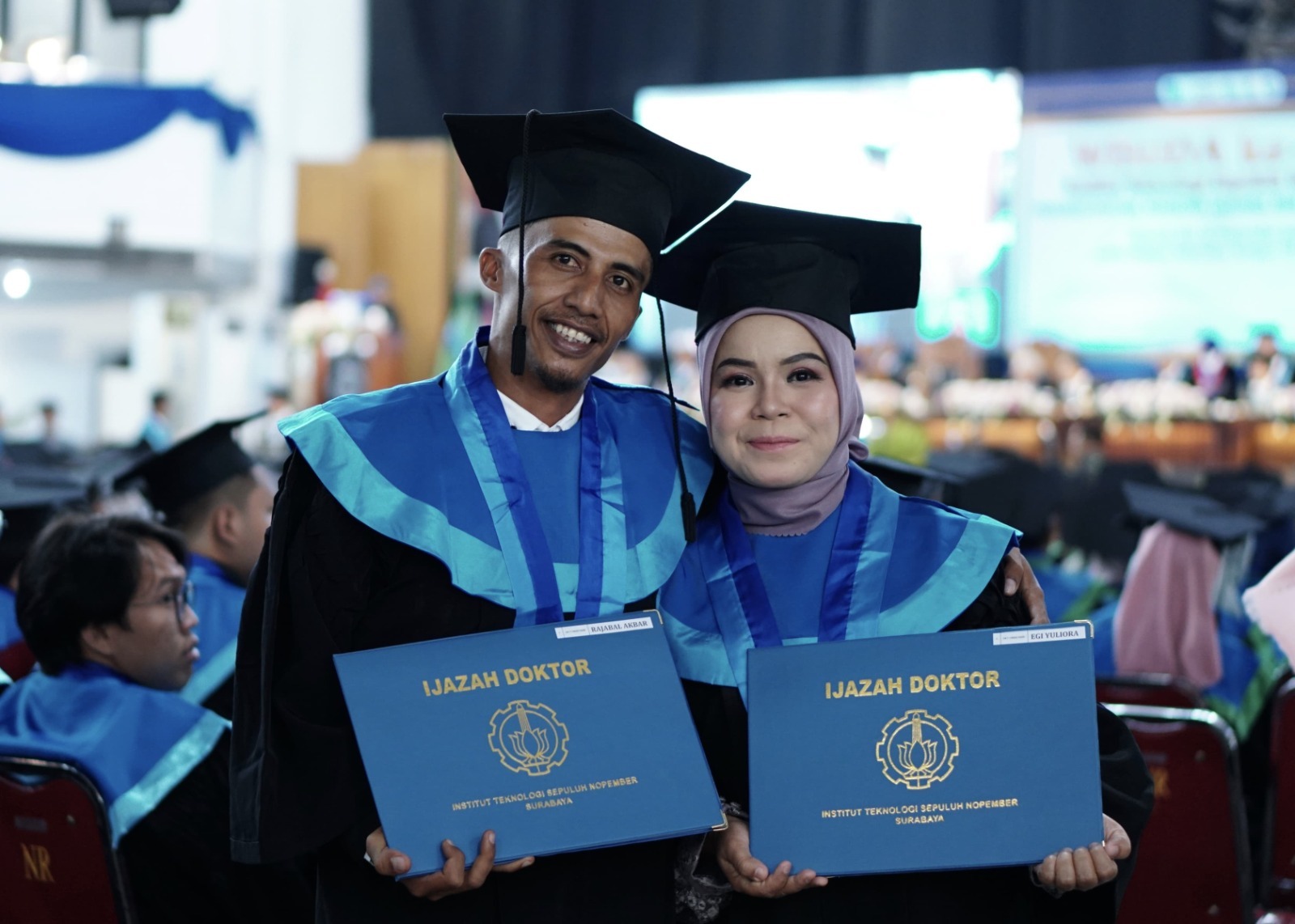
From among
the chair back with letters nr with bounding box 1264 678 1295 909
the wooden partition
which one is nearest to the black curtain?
the wooden partition

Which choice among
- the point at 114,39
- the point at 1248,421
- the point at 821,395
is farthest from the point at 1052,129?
the point at 821,395

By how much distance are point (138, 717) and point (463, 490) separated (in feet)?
2.79

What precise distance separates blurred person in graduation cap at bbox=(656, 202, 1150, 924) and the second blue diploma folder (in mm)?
201

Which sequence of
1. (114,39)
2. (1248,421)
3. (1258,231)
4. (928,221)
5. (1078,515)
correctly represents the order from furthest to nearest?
1. (114,39)
2. (928,221)
3. (1258,231)
4. (1248,421)
5. (1078,515)

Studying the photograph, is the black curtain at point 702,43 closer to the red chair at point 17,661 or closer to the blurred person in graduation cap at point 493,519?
the red chair at point 17,661

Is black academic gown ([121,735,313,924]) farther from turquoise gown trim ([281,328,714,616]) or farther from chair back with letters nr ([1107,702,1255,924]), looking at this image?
chair back with letters nr ([1107,702,1255,924])

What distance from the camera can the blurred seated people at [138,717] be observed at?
7.40ft

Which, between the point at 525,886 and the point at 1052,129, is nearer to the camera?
the point at 525,886

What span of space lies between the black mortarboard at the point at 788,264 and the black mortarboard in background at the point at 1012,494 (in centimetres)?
228

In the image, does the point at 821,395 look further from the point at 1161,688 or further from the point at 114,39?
the point at 114,39

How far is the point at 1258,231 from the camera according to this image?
11.2 meters

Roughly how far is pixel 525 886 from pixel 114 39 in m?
13.2

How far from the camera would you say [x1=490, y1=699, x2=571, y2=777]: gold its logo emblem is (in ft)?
5.41

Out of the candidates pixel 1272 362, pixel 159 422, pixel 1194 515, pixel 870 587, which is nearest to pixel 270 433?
pixel 159 422
